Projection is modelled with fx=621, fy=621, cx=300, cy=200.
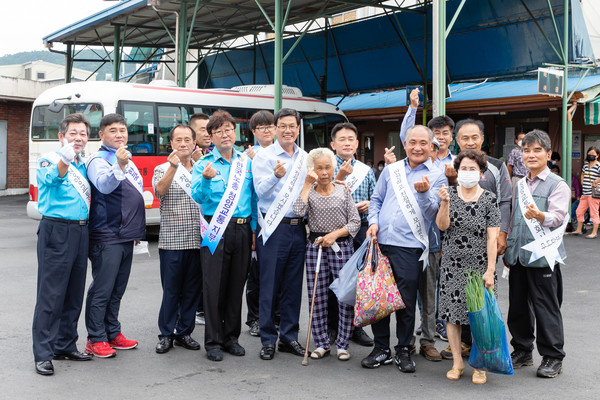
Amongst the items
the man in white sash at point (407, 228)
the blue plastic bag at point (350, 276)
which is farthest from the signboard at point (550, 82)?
the blue plastic bag at point (350, 276)

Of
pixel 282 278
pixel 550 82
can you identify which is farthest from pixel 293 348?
pixel 550 82

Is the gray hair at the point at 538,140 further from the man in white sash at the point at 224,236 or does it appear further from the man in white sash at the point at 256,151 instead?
the man in white sash at the point at 224,236

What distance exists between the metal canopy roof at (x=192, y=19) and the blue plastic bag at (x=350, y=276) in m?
10.8

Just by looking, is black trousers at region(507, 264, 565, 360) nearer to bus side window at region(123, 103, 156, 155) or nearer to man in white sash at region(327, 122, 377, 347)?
man in white sash at region(327, 122, 377, 347)

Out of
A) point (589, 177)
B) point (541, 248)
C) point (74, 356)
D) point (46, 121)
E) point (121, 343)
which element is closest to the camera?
point (541, 248)

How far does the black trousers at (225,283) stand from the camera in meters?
4.99

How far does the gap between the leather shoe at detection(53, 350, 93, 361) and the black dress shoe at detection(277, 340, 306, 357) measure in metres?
1.54

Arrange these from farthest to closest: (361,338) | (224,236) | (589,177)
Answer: (589,177) < (361,338) < (224,236)

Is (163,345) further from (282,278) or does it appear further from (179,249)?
(282,278)

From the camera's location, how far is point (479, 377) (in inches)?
174

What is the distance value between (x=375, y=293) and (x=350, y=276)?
307mm

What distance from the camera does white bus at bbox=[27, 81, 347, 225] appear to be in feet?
38.9

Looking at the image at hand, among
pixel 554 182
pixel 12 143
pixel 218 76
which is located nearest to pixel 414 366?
pixel 554 182

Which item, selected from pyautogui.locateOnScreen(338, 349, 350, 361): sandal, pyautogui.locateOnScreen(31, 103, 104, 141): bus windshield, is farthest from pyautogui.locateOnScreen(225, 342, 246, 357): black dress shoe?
pyautogui.locateOnScreen(31, 103, 104, 141): bus windshield
